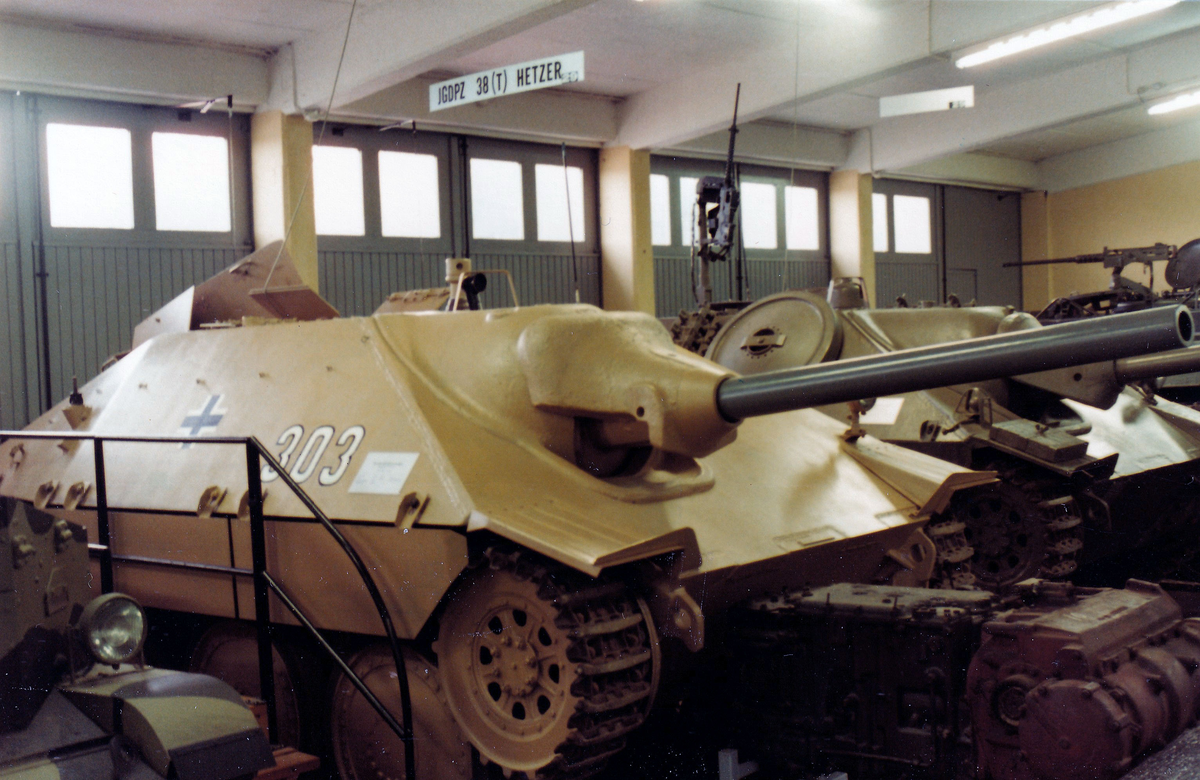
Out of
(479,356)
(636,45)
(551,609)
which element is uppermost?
(636,45)

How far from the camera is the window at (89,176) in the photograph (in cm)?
1063

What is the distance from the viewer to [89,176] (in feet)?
35.7

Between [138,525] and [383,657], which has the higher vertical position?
[138,525]

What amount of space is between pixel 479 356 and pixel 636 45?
Answer: 8.18 meters

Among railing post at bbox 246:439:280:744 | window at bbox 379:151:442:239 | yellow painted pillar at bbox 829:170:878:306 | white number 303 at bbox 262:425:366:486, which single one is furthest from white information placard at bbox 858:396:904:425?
yellow painted pillar at bbox 829:170:878:306

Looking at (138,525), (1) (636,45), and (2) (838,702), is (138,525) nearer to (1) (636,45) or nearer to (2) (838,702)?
(2) (838,702)

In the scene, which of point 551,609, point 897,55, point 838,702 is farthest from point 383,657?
point 897,55

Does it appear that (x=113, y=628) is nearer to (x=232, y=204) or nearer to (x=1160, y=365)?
(x=1160, y=365)

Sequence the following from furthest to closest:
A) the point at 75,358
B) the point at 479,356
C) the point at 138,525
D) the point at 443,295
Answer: the point at 75,358 → the point at 443,295 → the point at 138,525 → the point at 479,356

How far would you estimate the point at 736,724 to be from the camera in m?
4.47

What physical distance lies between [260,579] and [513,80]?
3548 millimetres

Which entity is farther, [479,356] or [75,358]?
[75,358]

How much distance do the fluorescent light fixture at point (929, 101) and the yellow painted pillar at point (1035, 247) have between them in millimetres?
13970

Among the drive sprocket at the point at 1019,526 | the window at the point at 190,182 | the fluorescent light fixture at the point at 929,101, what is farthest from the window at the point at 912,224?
the drive sprocket at the point at 1019,526
